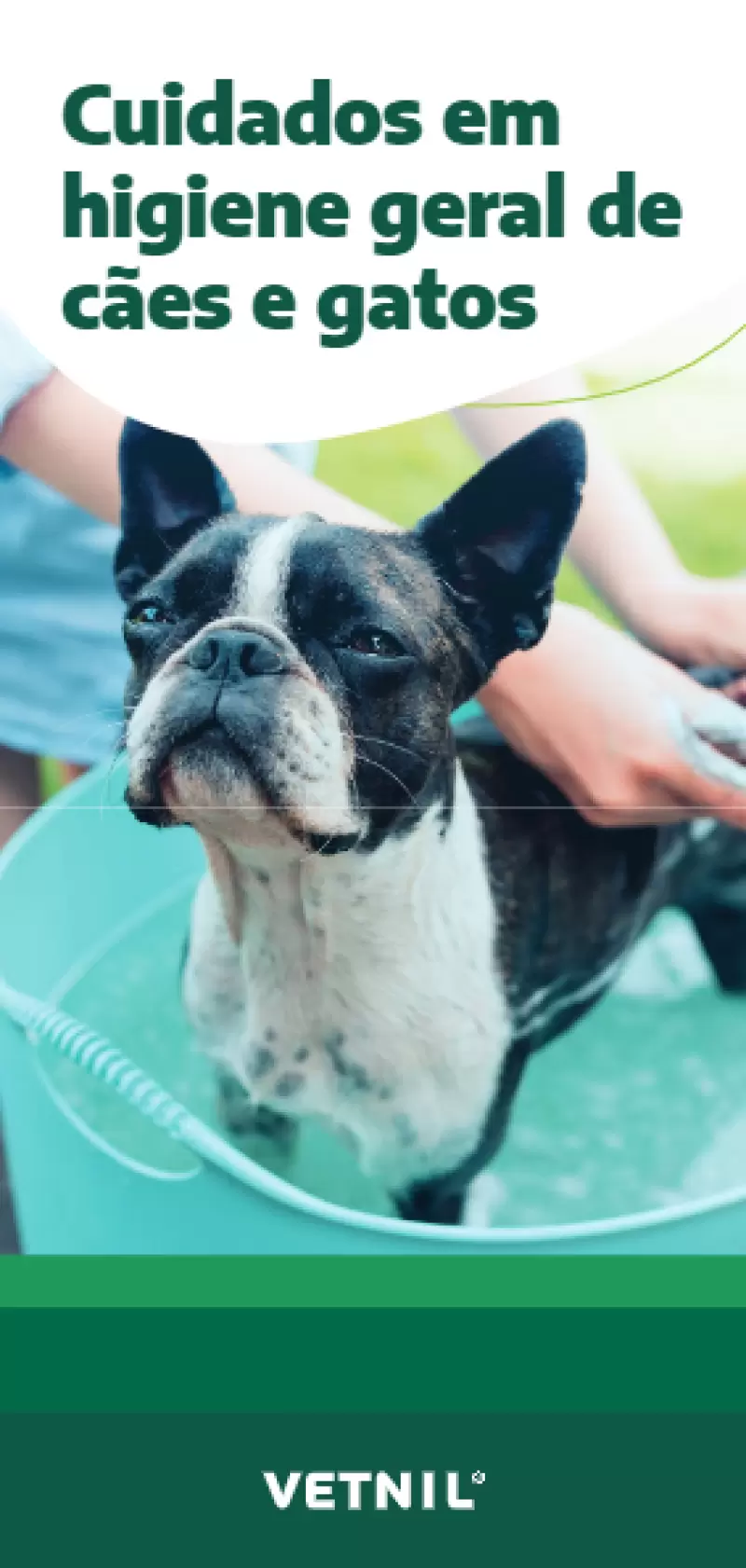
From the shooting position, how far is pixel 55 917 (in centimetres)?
165

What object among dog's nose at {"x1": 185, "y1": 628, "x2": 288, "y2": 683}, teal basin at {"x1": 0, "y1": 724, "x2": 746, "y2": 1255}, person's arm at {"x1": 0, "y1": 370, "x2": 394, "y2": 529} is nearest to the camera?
dog's nose at {"x1": 185, "y1": 628, "x2": 288, "y2": 683}

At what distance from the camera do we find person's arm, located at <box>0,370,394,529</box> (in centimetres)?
147

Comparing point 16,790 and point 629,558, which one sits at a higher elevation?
point 629,558

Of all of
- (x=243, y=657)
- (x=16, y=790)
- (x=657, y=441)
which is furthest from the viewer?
(x=16, y=790)

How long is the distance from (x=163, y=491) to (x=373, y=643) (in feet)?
1.00

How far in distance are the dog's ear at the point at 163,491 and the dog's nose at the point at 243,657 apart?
6.4 inches

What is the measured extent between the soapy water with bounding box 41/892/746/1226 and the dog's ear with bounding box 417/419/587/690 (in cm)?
47

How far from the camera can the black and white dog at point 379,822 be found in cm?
139

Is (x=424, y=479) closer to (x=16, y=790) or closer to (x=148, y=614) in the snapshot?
(x=148, y=614)

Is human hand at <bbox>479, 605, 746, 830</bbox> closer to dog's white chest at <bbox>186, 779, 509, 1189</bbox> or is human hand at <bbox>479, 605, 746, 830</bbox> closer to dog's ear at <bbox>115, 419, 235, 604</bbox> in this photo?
dog's white chest at <bbox>186, 779, 509, 1189</bbox>

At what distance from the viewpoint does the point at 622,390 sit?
1.46 m

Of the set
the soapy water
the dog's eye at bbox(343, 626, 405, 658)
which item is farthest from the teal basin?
the dog's eye at bbox(343, 626, 405, 658)
